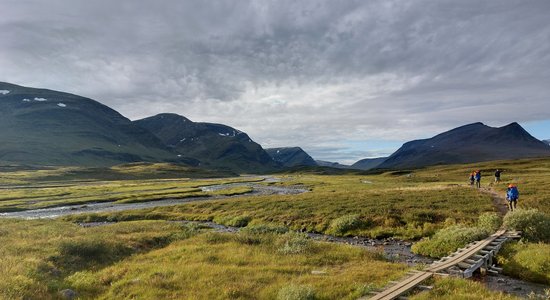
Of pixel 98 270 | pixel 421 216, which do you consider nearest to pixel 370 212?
pixel 421 216

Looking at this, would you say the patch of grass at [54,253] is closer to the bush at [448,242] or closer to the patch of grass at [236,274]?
the patch of grass at [236,274]

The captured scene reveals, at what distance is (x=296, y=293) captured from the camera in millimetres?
16500

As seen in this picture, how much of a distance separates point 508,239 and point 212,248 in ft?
72.2

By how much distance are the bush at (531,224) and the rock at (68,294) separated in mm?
30429

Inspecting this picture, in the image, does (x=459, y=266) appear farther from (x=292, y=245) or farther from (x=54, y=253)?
(x=54, y=253)

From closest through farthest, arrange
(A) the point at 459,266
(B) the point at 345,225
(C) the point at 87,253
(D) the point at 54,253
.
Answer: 1. (A) the point at 459,266
2. (D) the point at 54,253
3. (C) the point at 87,253
4. (B) the point at 345,225

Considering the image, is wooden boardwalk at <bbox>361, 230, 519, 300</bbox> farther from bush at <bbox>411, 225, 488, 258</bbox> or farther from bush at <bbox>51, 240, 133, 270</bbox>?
bush at <bbox>51, 240, 133, 270</bbox>

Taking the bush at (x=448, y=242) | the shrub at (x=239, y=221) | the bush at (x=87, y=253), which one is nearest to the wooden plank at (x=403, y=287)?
the bush at (x=448, y=242)

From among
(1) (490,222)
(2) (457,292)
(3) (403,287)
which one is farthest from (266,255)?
(1) (490,222)

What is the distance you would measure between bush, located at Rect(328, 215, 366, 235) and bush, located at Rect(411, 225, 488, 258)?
9881mm

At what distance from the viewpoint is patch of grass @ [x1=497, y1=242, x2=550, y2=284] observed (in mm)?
21641

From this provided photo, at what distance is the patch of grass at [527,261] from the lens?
71.0 ft

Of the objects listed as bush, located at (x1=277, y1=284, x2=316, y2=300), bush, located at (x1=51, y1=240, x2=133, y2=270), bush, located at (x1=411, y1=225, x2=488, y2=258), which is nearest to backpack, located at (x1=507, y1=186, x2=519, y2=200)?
bush, located at (x1=411, y1=225, x2=488, y2=258)

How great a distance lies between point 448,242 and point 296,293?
1743 cm
